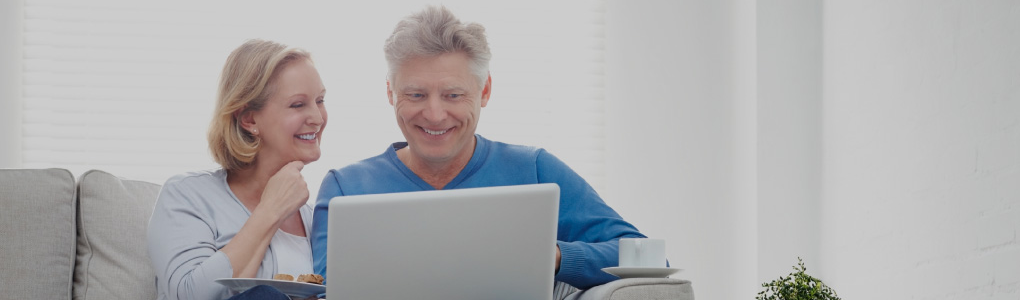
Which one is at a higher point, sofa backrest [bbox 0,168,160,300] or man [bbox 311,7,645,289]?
man [bbox 311,7,645,289]

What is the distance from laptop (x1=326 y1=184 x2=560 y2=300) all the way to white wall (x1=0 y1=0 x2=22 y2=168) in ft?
8.53

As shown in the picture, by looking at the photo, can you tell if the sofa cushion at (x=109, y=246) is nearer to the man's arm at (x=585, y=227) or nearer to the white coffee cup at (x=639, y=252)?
the man's arm at (x=585, y=227)

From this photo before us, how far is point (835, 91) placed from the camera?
3.17m

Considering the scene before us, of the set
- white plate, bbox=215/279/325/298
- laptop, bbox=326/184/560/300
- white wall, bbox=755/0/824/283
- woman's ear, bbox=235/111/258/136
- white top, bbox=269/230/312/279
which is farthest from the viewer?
white wall, bbox=755/0/824/283

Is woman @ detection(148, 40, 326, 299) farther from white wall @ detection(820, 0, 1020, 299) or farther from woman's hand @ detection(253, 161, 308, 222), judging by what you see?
white wall @ detection(820, 0, 1020, 299)

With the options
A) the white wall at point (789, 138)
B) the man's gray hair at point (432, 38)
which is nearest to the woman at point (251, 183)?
the man's gray hair at point (432, 38)

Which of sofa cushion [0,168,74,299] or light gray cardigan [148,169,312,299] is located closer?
light gray cardigan [148,169,312,299]

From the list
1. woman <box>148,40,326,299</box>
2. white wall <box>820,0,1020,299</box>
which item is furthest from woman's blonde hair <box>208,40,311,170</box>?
white wall <box>820,0,1020,299</box>

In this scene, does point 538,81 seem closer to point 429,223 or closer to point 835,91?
point 835,91

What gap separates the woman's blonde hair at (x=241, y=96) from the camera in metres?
2.16

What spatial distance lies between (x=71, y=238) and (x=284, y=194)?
22.9 inches

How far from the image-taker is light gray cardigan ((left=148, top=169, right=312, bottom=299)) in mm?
1865

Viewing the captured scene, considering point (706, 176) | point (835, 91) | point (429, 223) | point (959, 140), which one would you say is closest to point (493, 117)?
point (706, 176)

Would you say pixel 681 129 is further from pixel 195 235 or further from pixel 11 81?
pixel 11 81
